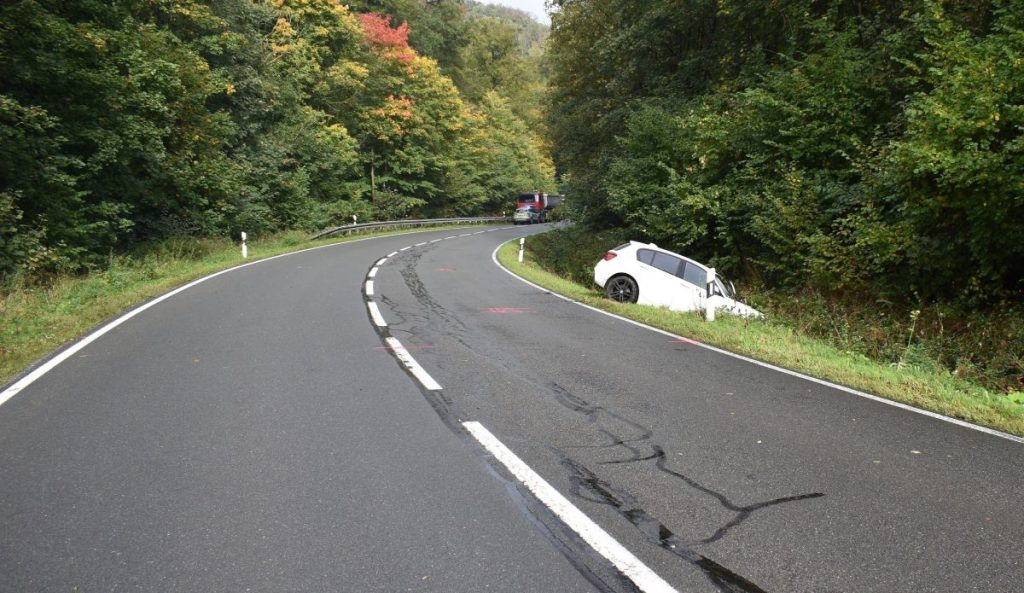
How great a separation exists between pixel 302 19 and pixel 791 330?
30.5 m

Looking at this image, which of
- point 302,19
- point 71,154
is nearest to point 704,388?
point 71,154

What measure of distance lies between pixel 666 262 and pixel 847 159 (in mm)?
4264

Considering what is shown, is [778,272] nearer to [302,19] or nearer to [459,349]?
[459,349]

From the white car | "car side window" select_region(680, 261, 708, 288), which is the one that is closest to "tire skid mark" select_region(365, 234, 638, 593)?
the white car

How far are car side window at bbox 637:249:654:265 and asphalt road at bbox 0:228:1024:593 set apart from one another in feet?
19.6

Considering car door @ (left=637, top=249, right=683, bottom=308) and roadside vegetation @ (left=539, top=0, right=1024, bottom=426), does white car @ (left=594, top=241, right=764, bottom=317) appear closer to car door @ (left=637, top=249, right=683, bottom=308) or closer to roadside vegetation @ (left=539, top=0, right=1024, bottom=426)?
car door @ (left=637, top=249, right=683, bottom=308)

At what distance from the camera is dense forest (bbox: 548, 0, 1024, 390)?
28.2ft

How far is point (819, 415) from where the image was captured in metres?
5.44

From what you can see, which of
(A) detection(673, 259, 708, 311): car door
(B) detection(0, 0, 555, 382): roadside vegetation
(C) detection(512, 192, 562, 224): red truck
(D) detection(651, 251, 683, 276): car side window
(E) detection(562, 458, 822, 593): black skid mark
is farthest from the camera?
(C) detection(512, 192, 562, 224): red truck

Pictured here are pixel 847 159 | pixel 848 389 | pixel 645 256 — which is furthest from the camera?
pixel 645 256

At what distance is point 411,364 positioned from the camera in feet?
22.5

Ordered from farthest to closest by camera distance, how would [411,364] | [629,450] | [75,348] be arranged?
[75,348]
[411,364]
[629,450]

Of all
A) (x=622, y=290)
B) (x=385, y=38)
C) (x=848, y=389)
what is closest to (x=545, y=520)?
(x=848, y=389)

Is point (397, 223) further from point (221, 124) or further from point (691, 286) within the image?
point (691, 286)
